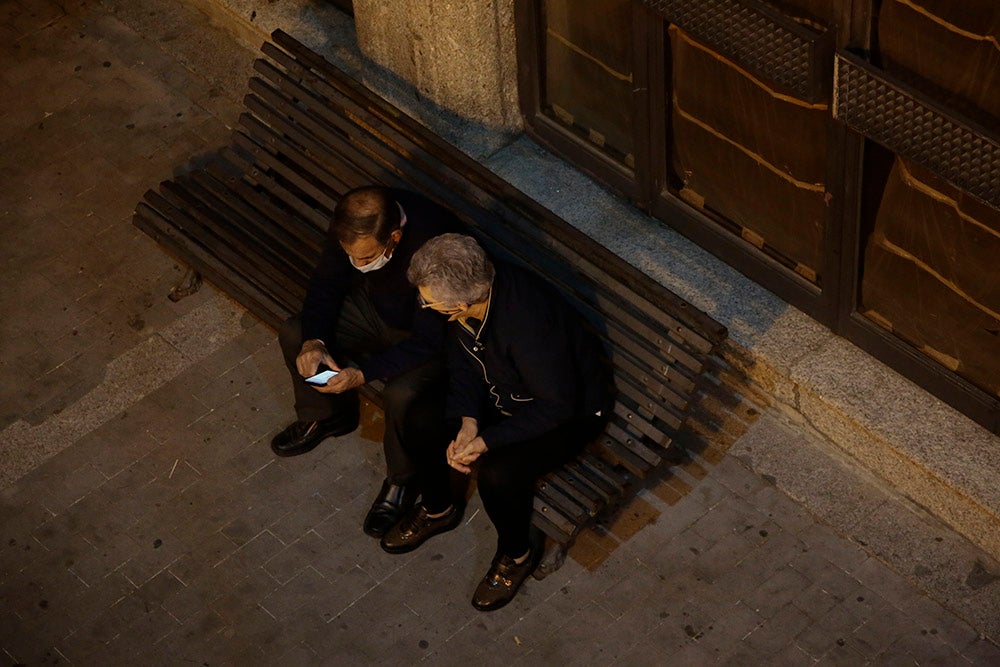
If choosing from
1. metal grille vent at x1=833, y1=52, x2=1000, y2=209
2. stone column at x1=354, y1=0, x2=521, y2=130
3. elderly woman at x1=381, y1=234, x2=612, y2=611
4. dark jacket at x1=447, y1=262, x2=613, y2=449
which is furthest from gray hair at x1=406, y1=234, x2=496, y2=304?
stone column at x1=354, y1=0, x2=521, y2=130

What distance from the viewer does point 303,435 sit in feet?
26.1

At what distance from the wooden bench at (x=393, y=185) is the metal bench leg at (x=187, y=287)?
224mm

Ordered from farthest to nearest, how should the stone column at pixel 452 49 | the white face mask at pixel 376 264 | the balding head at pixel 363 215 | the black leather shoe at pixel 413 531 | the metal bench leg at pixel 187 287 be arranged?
the metal bench leg at pixel 187 287 < the stone column at pixel 452 49 < the black leather shoe at pixel 413 531 < the white face mask at pixel 376 264 < the balding head at pixel 363 215

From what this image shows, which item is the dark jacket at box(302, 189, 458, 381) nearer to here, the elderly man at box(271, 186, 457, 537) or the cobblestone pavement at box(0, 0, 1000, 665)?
the elderly man at box(271, 186, 457, 537)

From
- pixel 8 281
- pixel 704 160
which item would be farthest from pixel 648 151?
pixel 8 281

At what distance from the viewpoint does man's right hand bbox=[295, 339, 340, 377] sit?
7.34 m

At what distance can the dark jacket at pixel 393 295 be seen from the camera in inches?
283

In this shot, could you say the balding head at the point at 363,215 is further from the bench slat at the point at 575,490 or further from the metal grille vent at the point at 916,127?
the metal grille vent at the point at 916,127

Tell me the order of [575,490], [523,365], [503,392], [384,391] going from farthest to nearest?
[384,391]
[575,490]
[503,392]
[523,365]

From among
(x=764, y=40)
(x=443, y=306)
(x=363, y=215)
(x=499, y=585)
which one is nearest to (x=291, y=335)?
(x=363, y=215)

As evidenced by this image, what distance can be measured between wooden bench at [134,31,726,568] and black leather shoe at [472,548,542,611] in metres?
0.26

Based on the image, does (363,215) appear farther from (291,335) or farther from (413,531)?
(413,531)

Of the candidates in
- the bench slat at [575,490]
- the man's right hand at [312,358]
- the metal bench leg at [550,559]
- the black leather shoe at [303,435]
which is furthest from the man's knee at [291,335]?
the metal bench leg at [550,559]

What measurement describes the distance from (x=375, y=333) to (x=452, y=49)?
1.70 meters
